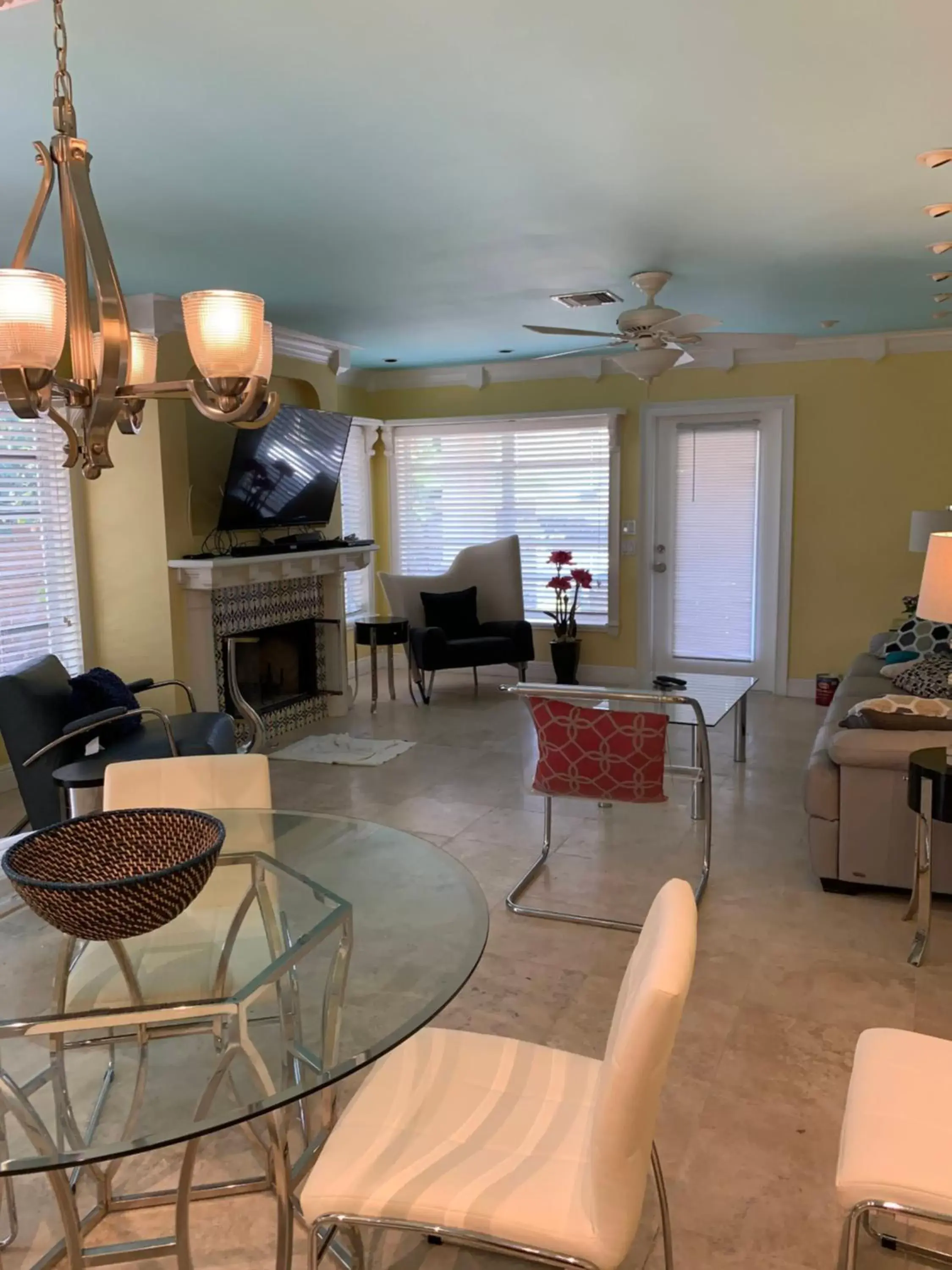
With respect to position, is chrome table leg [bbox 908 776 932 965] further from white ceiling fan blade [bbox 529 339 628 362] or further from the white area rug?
the white area rug

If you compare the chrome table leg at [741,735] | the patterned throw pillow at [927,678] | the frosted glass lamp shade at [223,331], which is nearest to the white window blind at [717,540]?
the chrome table leg at [741,735]

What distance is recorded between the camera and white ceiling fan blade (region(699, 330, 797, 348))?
13.5 feet

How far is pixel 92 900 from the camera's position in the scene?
4.96 ft

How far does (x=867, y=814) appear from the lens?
3.45 meters

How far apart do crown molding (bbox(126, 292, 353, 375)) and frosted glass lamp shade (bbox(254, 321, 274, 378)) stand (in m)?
1.83

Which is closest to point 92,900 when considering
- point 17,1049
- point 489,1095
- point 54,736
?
point 17,1049

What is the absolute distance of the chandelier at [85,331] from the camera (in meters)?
1.72

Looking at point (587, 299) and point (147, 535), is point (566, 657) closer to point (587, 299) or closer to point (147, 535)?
point (587, 299)

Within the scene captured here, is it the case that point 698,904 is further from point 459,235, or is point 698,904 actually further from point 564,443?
point 564,443

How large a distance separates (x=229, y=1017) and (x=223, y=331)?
1270mm

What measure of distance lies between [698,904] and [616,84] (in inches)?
103

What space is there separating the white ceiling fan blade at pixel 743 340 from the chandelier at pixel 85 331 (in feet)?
9.02

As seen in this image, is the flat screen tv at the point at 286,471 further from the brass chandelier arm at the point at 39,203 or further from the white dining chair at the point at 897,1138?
the white dining chair at the point at 897,1138

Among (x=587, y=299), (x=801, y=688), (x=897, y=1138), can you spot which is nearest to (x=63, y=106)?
(x=897, y=1138)
